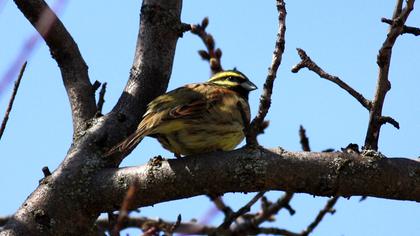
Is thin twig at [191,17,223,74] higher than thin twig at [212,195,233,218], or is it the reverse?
thin twig at [191,17,223,74]

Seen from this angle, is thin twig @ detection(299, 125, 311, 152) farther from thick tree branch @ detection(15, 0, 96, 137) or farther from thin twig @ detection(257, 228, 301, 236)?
thick tree branch @ detection(15, 0, 96, 137)

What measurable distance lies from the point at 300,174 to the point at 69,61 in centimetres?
182

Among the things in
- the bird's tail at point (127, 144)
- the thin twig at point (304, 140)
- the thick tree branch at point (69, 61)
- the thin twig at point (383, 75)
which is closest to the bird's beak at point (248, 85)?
the thick tree branch at point (69, 61)

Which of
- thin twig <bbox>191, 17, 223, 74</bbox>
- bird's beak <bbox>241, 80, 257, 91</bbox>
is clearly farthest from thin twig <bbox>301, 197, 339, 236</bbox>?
bird's beak <bbox>241, 80, 257, 91</bbox>

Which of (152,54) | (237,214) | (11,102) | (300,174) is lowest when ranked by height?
(237,214)

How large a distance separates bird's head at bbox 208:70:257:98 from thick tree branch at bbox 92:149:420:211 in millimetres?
2365

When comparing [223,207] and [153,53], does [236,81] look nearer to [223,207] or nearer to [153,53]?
[153,53]

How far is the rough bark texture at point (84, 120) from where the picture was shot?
3840 mm

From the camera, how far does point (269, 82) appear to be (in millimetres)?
3561


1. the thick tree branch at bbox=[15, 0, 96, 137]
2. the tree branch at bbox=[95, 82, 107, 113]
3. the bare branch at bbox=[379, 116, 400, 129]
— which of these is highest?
the thick tree branch at bbox=[15, 0, 96, 137]

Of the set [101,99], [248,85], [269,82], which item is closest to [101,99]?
[101,99]

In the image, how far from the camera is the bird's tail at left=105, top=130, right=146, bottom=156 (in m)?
4.07

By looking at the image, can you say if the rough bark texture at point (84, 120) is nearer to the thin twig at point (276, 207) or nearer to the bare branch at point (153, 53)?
the bare branch at point (153, 53)

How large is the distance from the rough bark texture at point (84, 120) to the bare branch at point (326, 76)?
43.8 inches
